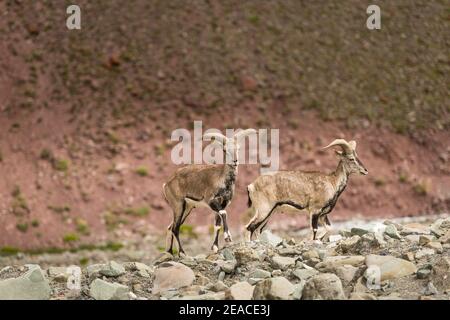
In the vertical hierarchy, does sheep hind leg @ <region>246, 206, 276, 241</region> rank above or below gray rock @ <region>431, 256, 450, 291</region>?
above

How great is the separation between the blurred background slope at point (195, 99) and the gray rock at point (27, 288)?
79.1 ft

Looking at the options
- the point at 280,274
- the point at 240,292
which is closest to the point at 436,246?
the point at 280,274

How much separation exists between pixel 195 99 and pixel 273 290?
31676 mm

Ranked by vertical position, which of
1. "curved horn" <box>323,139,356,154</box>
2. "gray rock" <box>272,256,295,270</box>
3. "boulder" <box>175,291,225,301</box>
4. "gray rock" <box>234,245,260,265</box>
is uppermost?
"curved horn" <box>323,139,356,154</box>

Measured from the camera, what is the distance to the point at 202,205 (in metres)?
14.0

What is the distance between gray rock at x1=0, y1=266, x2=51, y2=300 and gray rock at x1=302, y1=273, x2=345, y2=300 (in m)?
3.72

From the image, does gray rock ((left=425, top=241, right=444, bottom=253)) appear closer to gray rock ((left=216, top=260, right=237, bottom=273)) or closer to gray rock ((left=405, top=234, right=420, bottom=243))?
gray rock ((left=405, top=234, right=420, bottom=243))

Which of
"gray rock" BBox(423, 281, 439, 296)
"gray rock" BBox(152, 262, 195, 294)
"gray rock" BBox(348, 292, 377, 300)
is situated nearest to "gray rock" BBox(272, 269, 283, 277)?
"gray rock" BBox(152, 262, 195, 294)

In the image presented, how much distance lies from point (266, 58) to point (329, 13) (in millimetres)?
5378

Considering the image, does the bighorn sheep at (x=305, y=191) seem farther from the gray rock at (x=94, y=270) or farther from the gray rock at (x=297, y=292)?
the gray rock at (x=297, y=292)

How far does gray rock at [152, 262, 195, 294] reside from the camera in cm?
1164
